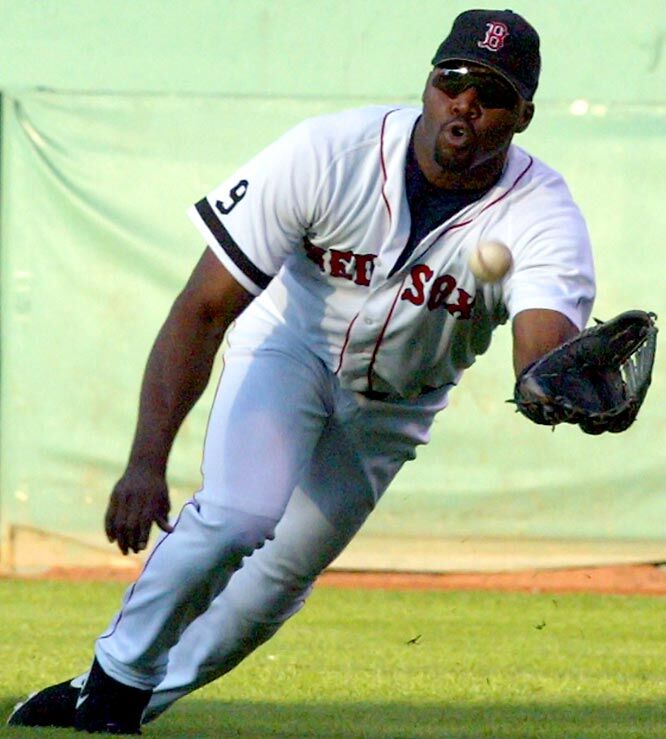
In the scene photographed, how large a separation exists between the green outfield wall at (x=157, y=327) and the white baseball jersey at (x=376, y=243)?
4655mm

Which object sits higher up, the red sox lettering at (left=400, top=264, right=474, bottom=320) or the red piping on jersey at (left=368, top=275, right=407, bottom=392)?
the red sox lettering at (left=400, top=264, right=474, bottom=320)

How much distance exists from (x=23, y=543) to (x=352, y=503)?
4.98 metres

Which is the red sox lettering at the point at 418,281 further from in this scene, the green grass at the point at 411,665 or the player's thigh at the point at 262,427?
the green grass at the point at 411,665

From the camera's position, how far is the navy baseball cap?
4.29m

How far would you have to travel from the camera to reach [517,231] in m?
4.26

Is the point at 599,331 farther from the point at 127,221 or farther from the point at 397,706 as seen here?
the point at 127,221

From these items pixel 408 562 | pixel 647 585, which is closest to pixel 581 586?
pixel 647 585

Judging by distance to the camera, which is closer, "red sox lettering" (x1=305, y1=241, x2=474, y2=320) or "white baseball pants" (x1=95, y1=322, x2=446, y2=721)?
"white baseball pants" (x1=95, y1=322, x2=446, y2=721)

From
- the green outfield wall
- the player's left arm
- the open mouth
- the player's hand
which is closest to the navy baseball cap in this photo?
the open mouth

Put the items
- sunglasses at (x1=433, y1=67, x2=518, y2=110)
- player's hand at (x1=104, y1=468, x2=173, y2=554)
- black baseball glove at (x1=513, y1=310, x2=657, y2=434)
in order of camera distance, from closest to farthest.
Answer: black baseball glove at (x1=513, y1=310, x2=657, y2=434)
player's hand at (x1=104, y1=468, x2=173, y2=554)
sunglasses at (x1=433, y1=67, x2=518, y2=110)

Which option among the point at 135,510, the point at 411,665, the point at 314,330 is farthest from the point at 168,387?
the point at 411,665

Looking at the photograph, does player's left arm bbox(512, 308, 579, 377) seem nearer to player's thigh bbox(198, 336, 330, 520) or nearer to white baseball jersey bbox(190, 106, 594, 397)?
white baseball jersey bbox(190, 106, 594, 397)

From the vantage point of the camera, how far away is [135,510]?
13.4 feet

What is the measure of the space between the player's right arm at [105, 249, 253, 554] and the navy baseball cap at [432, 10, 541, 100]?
2.56 ft
